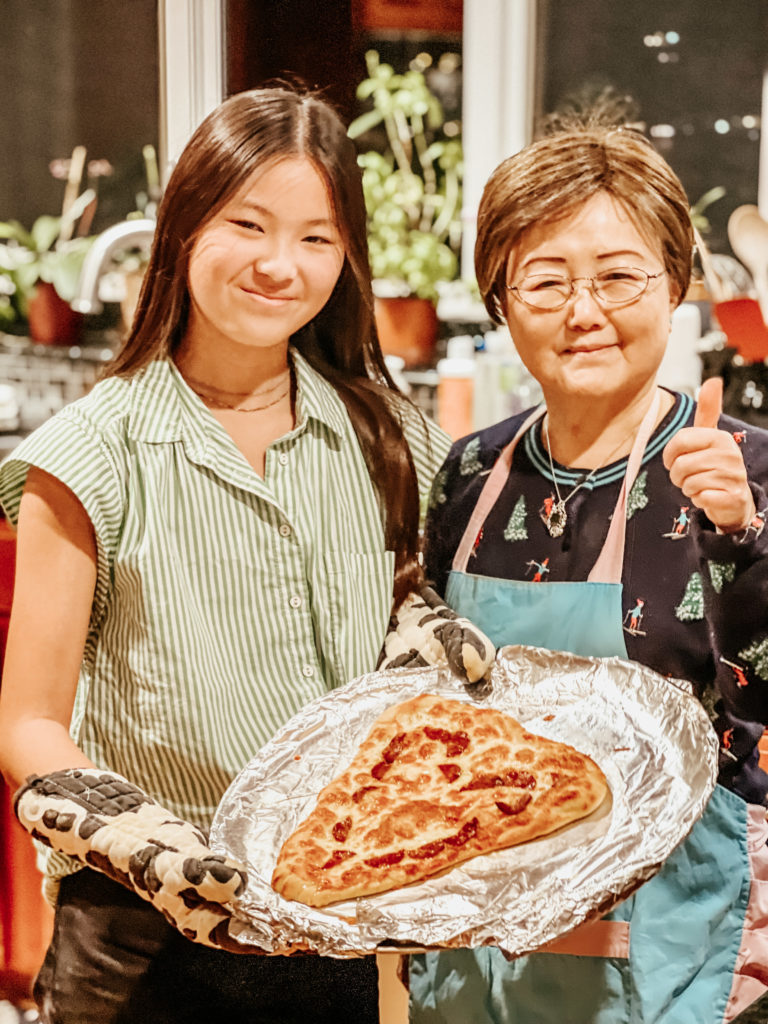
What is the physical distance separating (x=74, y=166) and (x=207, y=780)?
1705 millimetres

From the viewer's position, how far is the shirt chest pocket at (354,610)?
155 centimetres

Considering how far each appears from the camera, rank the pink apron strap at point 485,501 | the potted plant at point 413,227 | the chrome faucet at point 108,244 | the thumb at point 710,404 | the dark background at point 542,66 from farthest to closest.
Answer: the potted plant at point 413,227, the dark background at point 542,66, the chrome faucet at point 108,244, the pink apron strap at point 485,501, the thumb at point 710,404

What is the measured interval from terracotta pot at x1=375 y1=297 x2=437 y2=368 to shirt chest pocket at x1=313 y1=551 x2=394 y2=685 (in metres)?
0.92

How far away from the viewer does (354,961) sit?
A: 1.60m

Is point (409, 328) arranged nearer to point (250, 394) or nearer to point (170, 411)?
point (250, 394)

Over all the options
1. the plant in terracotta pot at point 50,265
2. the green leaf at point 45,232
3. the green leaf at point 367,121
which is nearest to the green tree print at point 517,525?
the green leaf at point 367,121

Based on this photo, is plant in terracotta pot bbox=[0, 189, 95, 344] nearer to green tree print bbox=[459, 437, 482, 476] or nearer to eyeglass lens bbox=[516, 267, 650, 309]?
green tree print bbox=[459, 437, 482, 476]

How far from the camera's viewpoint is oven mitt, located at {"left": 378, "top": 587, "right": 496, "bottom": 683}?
1521 mm

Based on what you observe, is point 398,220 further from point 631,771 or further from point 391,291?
point 631,771

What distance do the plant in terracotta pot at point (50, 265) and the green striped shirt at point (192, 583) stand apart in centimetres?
131

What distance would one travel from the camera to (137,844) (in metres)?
1.19

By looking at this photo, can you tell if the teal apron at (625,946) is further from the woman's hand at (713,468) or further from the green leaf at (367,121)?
the green leaf at (367,121)

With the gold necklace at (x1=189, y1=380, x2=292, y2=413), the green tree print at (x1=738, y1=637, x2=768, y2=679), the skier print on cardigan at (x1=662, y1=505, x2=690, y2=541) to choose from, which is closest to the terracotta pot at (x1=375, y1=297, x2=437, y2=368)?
the gold necklace at (x1=189, y1=380, x2=292, y2=413)

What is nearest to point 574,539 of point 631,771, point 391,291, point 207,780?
point 631,771
